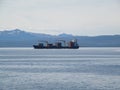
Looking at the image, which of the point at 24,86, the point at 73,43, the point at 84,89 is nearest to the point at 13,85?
the point at 24,86

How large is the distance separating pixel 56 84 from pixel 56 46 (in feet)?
430

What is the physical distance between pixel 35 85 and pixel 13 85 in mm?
1786

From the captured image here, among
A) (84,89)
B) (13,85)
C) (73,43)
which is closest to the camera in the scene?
(84,89)

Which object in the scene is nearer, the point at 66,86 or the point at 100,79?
the point at 66,86

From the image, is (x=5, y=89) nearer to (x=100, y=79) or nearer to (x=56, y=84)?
(x=56, y=84)

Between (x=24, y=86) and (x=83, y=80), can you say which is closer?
(x=24, y=86)

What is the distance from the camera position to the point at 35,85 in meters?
32.8

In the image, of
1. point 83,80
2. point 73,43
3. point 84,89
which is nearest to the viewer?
point 84,89

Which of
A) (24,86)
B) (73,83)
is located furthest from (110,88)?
(24,86)

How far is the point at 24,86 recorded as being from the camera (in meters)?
32.0

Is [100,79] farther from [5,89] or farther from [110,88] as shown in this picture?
[5,89]

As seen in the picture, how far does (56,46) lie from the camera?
164m

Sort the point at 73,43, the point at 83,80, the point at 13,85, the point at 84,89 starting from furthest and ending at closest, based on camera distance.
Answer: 1. the point at 73,43
2. the point at 83,80
3. the point at 13,85
4. the point at 84,89

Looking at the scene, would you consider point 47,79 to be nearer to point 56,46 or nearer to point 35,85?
point 35,85
